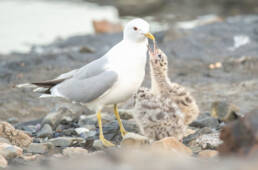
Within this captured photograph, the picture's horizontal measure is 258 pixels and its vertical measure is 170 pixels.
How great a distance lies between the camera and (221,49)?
1230 cm

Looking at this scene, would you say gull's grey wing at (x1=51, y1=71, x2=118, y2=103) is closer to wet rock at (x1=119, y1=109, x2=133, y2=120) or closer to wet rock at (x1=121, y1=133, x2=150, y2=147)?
wet rock at (x1=121, y1=133, x2=150, y2=147)

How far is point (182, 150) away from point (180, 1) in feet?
57.0

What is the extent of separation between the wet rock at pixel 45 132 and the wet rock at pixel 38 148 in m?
0.77

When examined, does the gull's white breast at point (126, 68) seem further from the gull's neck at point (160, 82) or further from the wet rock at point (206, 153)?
the wet rock at point (206, 153)

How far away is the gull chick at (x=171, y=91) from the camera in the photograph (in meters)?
6.62

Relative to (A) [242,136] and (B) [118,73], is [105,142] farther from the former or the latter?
(A) [242,136]

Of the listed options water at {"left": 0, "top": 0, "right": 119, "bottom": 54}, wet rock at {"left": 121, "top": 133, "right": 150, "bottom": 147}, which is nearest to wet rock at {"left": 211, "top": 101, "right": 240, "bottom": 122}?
wet rock at {"left": 121, "top": 133, "right": 150, "bottom": 147}

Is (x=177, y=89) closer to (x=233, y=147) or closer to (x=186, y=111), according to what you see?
(x=186, y=111)

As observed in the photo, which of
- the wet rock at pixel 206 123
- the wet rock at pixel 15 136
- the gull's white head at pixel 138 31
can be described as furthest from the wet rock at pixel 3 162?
the wet rock at pixel 206 123

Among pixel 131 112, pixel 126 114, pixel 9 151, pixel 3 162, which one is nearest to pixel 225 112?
pixel 131 112

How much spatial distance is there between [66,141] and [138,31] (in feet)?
5.41

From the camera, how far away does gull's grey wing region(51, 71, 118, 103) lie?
6.08 metres

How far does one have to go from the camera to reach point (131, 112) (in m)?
7.64

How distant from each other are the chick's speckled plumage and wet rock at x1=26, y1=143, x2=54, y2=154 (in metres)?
1.19
